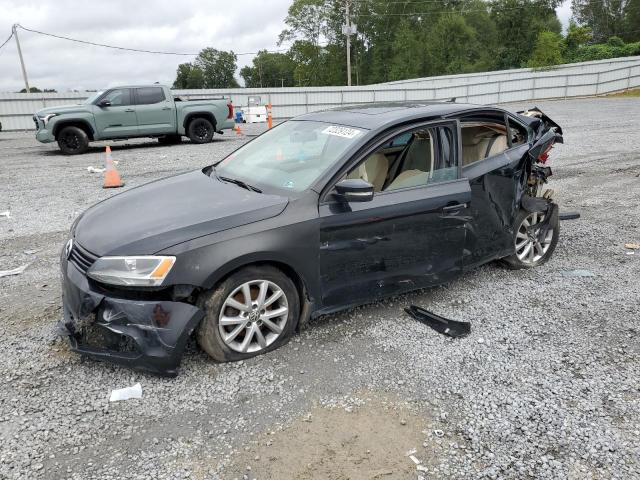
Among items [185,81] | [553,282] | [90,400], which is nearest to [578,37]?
[553,282]

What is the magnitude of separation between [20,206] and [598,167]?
1030cm

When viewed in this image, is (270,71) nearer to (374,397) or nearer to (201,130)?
(201,130)

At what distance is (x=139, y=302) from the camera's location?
2.98 meters

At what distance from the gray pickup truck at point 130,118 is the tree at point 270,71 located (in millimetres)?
62440

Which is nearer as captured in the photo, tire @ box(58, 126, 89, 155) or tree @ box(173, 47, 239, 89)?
tire @ box(58, 126, 89, 155)

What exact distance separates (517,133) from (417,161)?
4.77ft

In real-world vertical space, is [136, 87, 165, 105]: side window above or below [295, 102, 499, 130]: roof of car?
above

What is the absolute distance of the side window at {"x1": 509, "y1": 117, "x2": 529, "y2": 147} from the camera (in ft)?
16.1

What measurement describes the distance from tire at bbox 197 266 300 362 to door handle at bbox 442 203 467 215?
4.52 ft

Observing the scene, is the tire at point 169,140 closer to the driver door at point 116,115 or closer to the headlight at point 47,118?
the driver door at point 116,115

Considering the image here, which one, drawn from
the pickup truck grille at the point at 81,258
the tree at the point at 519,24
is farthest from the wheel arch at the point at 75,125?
the tree at the point at 519,24

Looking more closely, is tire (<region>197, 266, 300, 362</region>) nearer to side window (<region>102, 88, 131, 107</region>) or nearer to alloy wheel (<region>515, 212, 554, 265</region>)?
alloy wheel (<region>515, 212, 554, 265</region>)

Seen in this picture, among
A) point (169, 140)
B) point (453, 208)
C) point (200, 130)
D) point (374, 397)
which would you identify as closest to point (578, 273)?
point (453, 208)

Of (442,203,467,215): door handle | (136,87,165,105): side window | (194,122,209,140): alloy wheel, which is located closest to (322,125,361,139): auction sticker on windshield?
(442,203,467,215): door handle
